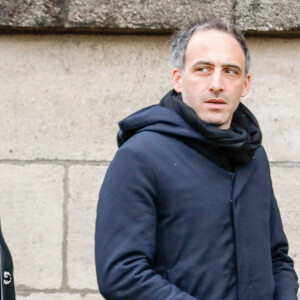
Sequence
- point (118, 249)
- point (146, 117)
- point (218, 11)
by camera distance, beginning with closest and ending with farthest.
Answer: point (118, 249), point (146, 117), point (218, 11)

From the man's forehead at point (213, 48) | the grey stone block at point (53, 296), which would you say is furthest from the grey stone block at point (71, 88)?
the man's forehead at point (213, 48)

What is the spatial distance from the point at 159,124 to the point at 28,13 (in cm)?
163

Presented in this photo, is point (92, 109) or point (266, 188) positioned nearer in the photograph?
point (266, 188)

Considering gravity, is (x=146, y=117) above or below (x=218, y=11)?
below

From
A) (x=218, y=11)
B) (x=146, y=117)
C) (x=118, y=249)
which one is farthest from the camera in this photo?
(x=218, y=11)

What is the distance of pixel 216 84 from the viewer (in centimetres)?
248

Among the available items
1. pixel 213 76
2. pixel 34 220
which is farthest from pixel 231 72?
pixel 34 220

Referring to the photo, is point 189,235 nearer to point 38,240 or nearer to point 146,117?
point 146,117

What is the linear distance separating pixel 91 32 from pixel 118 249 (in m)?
1.92

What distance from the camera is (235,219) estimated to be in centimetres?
241

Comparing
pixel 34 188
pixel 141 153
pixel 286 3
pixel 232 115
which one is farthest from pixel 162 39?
pixel 141 153

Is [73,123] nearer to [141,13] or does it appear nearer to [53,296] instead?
[141,13]

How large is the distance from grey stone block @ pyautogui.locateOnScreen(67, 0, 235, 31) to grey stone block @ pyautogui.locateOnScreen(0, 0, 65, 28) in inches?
3.4

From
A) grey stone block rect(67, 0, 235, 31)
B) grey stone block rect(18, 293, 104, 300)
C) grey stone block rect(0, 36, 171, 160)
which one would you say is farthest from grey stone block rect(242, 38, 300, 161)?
grey stone block rect(18, 293, 104, 300)
